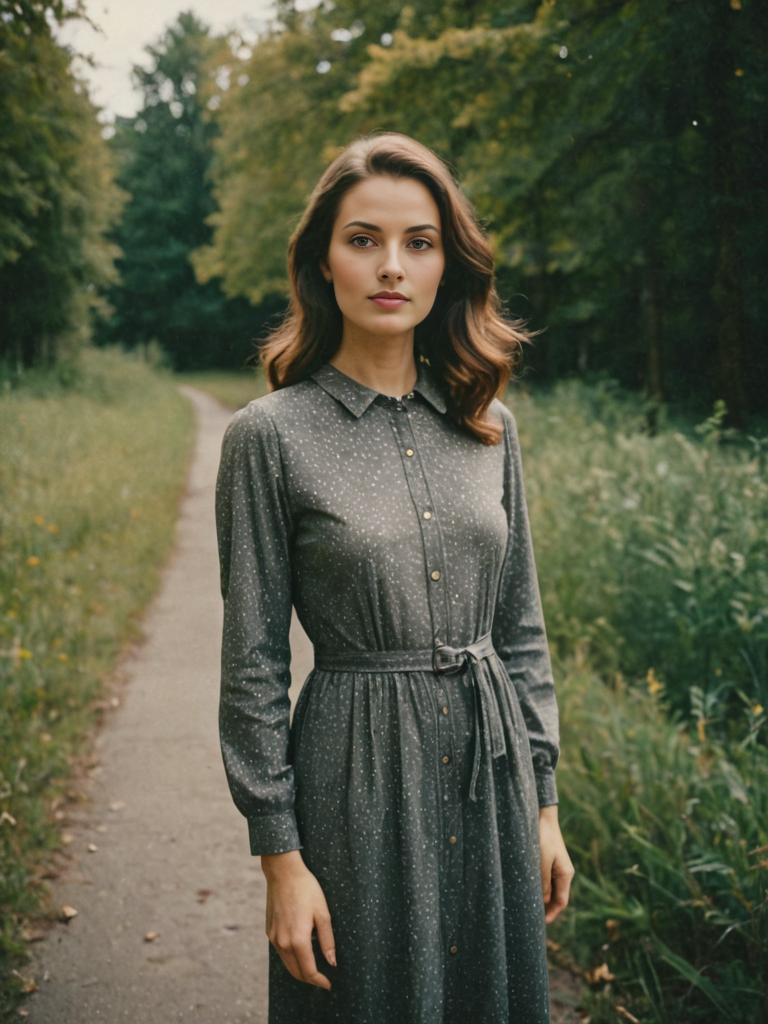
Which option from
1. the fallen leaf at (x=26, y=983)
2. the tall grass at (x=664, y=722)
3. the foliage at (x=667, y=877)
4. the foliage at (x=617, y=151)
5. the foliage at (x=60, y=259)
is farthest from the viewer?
the foliage at (x=60, y=259)

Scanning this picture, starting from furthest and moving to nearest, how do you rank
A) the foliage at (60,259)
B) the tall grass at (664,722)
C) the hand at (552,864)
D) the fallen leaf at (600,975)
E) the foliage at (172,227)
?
the foliage at (172,227), the foliage at (60,259), the fallen leaf at (600,975), the tall grass at (664,722), the hand at (552,864)

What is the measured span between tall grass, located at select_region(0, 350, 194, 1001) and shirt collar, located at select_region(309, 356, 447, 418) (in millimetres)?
2246

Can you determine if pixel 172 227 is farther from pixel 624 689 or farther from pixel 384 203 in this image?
pixel 384 203

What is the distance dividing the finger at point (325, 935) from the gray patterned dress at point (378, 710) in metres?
0.03

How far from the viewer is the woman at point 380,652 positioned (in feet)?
5.02

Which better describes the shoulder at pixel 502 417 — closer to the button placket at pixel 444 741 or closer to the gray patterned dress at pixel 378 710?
the gray patterned dress at pixel 378 710

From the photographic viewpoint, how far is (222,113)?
19047 mm

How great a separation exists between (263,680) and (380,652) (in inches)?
8.9

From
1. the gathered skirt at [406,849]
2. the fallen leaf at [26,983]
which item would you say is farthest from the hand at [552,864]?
the fallen leaf at [26,983]

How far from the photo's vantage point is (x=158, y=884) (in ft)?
10.8

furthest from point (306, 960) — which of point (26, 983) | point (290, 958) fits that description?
point (26, 983)

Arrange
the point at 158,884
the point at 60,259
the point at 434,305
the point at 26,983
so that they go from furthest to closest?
the point at 60,259
the point at 158,884
the point at 26,983
the point at 434,305

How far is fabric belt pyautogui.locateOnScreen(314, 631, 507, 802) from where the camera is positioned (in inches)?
62.7

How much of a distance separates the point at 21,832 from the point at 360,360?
263cm
